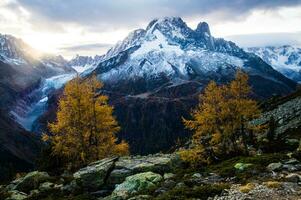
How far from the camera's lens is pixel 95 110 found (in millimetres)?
60375

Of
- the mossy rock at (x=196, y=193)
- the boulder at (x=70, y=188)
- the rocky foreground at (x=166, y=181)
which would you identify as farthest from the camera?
the boulder at (x=70, y=188)

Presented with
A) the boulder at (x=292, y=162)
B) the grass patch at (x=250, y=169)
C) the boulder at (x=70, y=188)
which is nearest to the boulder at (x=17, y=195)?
the boulder at (x=70, y=188)

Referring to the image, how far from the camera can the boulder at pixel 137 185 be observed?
35.0 meters

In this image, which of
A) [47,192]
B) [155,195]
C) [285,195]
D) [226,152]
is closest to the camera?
[285,195]

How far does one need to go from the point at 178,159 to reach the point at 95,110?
1688cm

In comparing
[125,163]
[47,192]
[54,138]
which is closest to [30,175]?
[47,192]

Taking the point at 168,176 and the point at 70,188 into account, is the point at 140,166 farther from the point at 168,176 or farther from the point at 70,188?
the point at 70,188

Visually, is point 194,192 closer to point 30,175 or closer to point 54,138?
point 30,175

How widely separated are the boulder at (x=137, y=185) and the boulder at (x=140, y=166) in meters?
3.25

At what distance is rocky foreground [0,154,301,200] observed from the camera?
28.0 metres

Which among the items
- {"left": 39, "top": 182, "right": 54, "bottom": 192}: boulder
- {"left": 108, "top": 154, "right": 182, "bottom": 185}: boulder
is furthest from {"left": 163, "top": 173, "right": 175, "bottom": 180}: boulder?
{"left": 39, "top": 182, "right": 54, "bottom": 192}: boulder

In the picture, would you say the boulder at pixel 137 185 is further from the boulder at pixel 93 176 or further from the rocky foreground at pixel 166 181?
the boulder at pixel 93 176

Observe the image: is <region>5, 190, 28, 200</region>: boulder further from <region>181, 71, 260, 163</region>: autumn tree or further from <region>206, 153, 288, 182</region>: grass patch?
<region>181, 71, 260, 163</region>: autumn tree

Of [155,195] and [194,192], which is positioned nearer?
[194,192]
